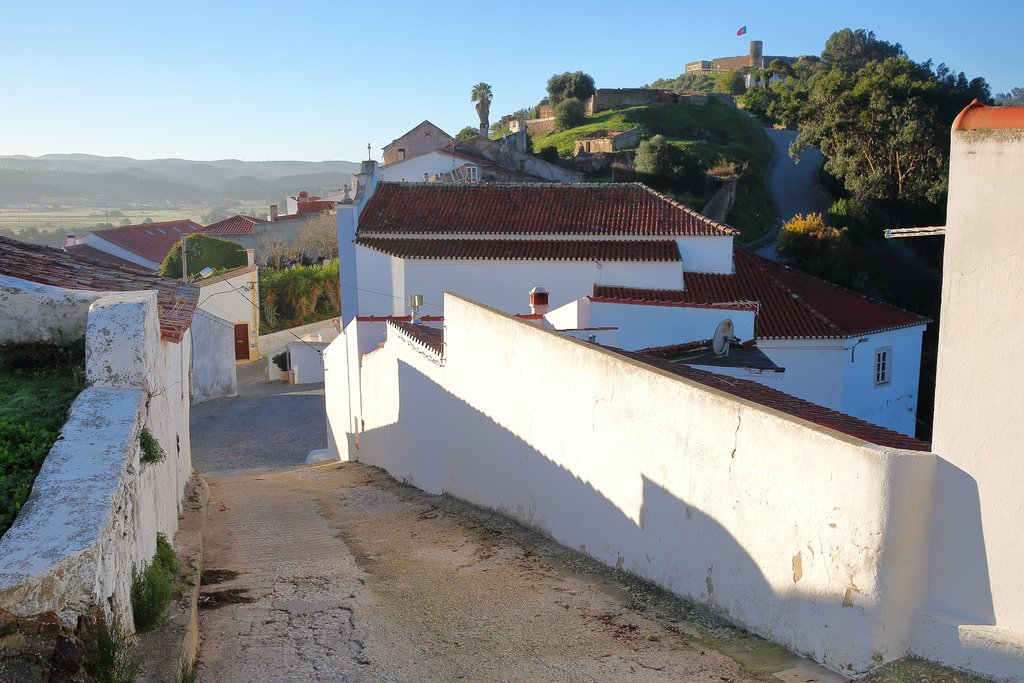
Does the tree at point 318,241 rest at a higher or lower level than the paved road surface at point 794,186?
lower

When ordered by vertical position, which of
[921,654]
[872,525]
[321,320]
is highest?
[872,525]

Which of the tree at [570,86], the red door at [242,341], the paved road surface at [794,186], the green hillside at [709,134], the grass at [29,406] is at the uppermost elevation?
the tree at [570,86]

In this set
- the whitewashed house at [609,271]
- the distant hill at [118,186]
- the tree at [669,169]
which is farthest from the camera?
the distant hill at [118,186]

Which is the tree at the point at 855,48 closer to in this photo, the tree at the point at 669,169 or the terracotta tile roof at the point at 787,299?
the tree at the point at 669,169

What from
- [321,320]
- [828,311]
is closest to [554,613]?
[828,311]


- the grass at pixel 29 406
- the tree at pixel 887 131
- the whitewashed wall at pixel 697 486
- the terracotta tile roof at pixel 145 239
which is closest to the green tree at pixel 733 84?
the tree at pixel 887 131

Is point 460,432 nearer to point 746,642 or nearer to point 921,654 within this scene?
Answer: point 746,642

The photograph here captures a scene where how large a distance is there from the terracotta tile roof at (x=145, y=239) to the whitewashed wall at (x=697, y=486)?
42861mm

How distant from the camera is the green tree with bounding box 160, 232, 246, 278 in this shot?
43438mm

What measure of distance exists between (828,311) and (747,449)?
22.5 metres

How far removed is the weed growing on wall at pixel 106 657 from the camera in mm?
4297

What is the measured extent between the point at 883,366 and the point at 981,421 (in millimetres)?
23749

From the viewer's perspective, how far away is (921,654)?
4.72 m

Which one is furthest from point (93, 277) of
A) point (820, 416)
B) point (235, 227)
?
point (235, 227)
